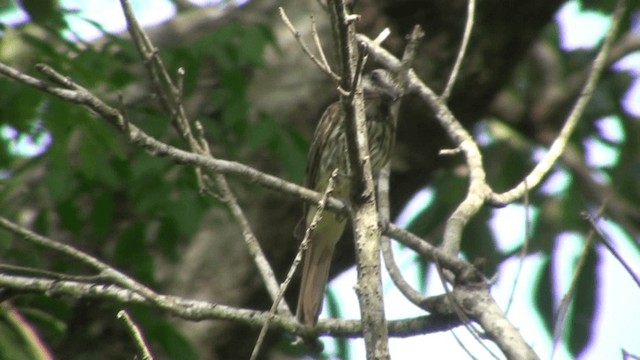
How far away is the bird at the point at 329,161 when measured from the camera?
422 centimetres

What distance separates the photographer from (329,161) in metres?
4.60

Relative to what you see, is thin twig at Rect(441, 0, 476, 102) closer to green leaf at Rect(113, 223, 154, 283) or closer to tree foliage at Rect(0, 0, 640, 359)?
tree foliage at Rect(0, 0, 640, 359)

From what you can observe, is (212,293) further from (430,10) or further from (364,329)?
(364,329)

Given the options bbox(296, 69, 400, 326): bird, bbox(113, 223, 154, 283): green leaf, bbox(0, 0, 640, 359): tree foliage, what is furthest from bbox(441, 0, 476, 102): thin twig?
bbox(113, 223, 154, 283): green leaf

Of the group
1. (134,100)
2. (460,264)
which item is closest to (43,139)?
(134,100)

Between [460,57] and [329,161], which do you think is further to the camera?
[329,161]

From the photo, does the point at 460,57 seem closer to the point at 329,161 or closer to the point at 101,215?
the point at 329,161

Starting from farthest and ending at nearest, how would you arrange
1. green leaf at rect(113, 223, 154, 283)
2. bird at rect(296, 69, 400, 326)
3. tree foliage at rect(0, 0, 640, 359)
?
green leaf at rect(113, 223, 154, 283)
bird at rect(296, 69, 400, 326)
tree foliage at rect(0, 0, 640, 359)

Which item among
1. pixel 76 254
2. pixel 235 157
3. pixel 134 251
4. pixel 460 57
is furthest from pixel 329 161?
pixel 76 254

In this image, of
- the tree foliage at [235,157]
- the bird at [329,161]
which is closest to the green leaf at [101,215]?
the tree foliage at [235,157]

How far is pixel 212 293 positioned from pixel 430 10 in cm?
167

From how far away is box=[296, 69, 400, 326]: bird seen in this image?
4219mm

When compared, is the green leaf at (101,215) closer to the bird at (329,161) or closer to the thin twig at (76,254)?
the bird at (329,161)

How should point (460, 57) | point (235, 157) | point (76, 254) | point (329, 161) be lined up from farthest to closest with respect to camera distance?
point (235, 157), point (329, 161), point (460, 57), point (76, 254)
